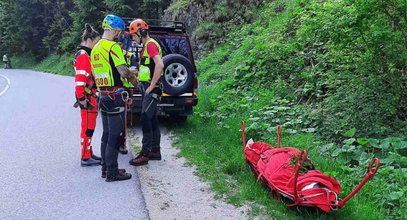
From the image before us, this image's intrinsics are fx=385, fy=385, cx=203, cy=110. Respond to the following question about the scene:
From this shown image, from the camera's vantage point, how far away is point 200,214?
429 cm

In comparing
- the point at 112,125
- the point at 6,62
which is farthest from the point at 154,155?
the point at 6,62

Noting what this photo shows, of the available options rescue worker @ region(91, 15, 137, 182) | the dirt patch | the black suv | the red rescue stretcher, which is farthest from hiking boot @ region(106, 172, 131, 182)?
the black suv

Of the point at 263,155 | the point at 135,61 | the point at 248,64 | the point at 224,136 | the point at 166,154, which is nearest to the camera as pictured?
the point at 263,155

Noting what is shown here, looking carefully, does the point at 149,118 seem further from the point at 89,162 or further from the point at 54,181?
the point at 54,181

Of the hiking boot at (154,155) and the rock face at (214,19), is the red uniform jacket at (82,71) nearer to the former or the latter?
the hiking boot at (154,155)

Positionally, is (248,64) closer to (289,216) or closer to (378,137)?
(378,137)

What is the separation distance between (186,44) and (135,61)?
4.78ft

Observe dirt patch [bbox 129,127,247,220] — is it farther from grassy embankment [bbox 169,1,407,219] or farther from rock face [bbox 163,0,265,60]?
rock face [bbox 163,0,265,60]

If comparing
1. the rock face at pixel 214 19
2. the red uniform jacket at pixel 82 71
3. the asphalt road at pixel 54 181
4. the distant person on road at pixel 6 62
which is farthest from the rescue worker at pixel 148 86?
the distant person on road at pixel 6 62

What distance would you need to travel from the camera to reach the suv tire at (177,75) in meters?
7.57

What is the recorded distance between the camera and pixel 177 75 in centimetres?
771

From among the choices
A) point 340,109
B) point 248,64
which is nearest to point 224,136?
point 340,109

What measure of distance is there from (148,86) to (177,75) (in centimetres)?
160

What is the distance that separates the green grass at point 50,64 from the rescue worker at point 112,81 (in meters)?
26.3
